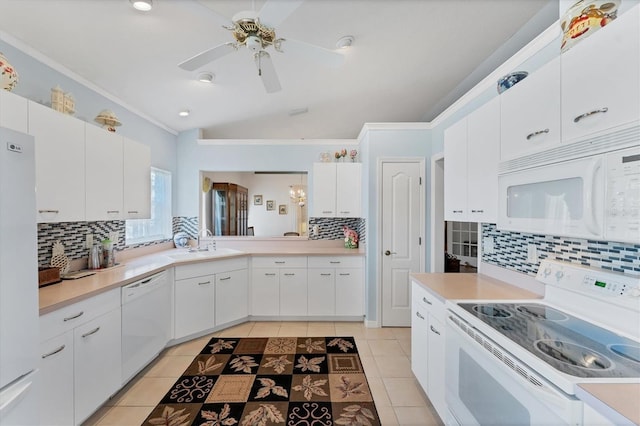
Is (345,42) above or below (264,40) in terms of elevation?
above

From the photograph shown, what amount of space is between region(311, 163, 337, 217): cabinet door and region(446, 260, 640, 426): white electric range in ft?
7.70

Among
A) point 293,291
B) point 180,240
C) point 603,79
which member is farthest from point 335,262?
point 603,79

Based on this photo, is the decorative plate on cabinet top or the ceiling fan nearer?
the ceiling fan

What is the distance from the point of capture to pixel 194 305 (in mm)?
2998

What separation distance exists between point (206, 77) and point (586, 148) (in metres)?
2.79

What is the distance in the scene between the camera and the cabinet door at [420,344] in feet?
6.47

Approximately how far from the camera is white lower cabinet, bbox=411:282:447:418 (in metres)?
1.75

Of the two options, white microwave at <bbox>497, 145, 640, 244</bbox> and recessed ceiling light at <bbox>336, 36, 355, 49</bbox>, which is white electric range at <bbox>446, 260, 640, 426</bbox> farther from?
recessed ceiling light at <bbox>336, 36, 355, 49</bbox>

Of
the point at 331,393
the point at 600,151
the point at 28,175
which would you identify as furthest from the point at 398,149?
the point at 28,175

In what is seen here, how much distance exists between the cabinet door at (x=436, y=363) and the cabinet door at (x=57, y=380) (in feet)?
7.53

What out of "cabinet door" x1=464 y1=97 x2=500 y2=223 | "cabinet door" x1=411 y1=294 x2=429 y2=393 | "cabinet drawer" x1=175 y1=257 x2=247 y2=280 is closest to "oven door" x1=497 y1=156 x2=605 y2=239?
"cabinet door" x1=464 y1=97 x2=500 y2=223

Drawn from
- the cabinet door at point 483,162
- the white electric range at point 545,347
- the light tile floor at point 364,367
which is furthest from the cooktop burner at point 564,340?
the light tile floor at point 364,367

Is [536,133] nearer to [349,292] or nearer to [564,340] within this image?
[564,340]

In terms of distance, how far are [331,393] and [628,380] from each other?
6.00 ft
